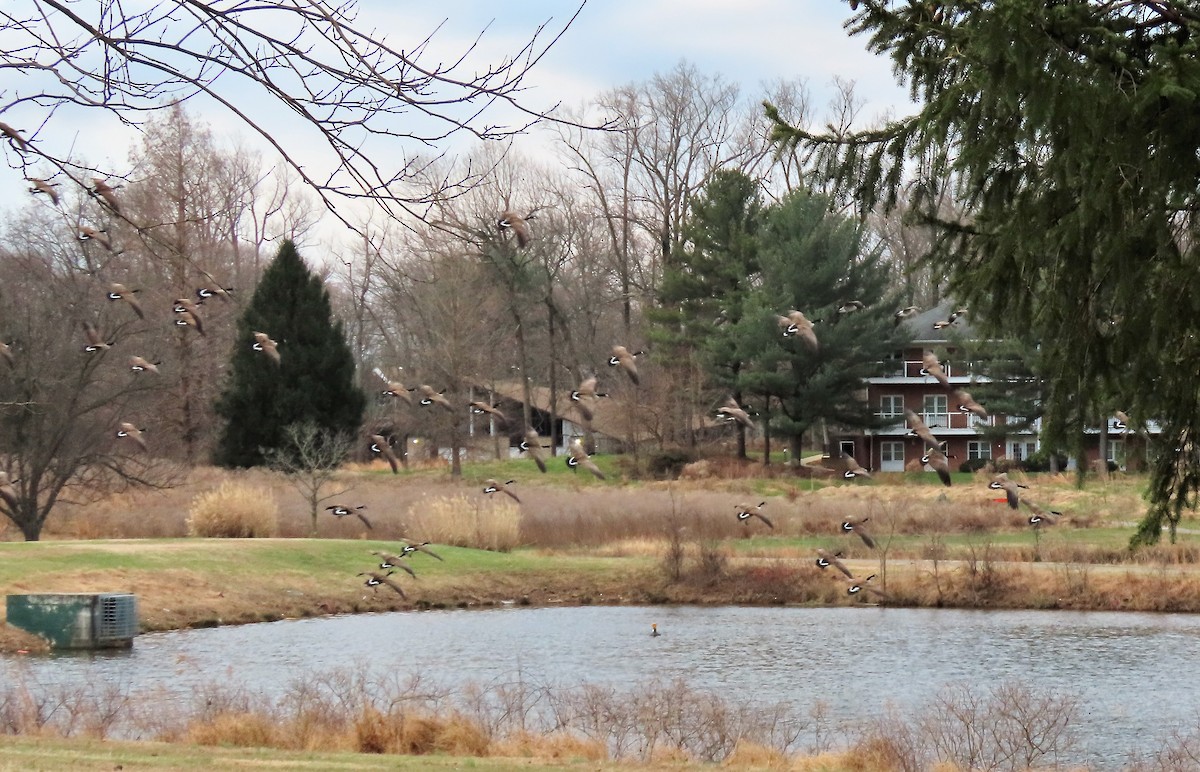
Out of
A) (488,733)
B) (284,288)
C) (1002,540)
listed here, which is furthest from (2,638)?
(284,288)

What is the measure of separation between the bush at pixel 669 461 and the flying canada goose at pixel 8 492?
2779 centimetres

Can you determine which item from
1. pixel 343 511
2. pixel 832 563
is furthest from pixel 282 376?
pixel 832 563

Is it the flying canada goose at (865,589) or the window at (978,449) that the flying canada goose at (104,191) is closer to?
the flying canada goose at (865,589)

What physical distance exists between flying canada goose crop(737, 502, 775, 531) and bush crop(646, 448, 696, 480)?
1326cm

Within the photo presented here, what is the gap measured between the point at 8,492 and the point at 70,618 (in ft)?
23.4

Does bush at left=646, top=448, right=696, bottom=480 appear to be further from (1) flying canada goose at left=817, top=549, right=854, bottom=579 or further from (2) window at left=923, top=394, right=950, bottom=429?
(1) flying canada goose at left=817, top=549, right=854, bottom=579

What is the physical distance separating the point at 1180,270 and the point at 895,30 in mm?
2561

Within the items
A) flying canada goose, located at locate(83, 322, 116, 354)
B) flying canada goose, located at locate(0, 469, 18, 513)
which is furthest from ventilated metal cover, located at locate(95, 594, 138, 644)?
flying canada goose, located at locate(0, 469, 18, 513)

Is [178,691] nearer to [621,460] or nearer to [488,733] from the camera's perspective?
[488,733]

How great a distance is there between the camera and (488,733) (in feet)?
43.2

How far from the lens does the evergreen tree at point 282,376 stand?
4700 cm

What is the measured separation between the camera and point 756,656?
22562 mm

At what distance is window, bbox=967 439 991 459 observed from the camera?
59722mm

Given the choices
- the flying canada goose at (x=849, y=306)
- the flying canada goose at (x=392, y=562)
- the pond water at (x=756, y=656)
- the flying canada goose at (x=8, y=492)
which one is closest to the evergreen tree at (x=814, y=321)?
the flying canada goose at (x=849, y=306)
